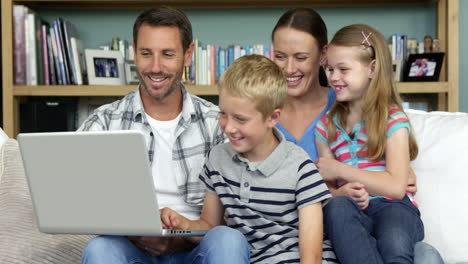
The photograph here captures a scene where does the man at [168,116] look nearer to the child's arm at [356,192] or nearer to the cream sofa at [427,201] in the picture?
the cream sofa at [427,201]

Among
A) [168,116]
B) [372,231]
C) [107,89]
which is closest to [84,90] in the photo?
[107,89]

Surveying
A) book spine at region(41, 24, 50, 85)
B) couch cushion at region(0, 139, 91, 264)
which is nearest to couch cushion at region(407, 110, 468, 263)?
couch cushion at region(0, 139, 91, 264)

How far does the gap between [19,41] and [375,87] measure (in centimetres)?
198

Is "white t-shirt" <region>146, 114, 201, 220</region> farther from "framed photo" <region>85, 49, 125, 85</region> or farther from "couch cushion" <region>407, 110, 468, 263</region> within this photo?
"framed photo" <region>85, 49, 125, 85</region>

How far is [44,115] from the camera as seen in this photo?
3002 millimetres

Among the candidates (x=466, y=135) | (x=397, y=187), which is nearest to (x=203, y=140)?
(x=397, y=187)

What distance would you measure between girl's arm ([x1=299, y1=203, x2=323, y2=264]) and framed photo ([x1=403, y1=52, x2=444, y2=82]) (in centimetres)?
177

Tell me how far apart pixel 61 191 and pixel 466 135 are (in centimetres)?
111


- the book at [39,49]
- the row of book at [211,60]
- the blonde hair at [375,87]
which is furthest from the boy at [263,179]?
the book at [39,49]

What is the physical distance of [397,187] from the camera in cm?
150

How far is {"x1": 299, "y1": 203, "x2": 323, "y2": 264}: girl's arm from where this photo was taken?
1.29 m

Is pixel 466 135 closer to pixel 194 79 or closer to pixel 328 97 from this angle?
pixel 328 97

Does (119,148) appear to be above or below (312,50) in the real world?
below

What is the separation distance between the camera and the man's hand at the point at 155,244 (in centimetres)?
143
